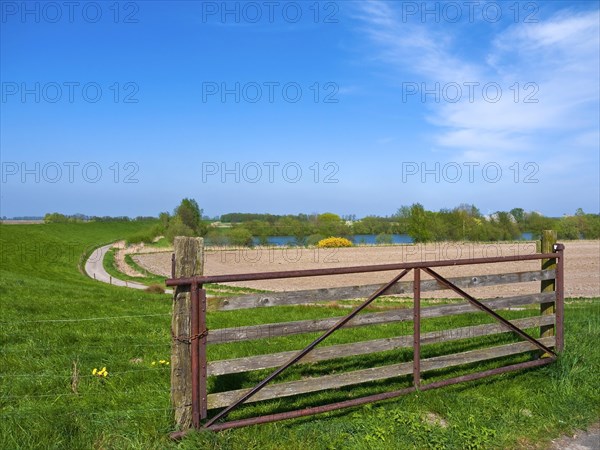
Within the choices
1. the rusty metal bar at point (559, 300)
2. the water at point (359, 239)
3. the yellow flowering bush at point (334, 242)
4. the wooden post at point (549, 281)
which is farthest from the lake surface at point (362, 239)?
the rusty metal bar at point (559, 300)

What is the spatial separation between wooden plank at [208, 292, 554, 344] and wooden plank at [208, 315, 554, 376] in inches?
8.2

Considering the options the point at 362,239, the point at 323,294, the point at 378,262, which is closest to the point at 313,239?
the point at 362,239

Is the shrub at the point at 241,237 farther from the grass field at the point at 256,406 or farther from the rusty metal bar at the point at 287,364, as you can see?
the rusty metal bar at the point at 287,364

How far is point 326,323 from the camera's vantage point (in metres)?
5.21

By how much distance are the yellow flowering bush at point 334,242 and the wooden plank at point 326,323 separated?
58.7 m

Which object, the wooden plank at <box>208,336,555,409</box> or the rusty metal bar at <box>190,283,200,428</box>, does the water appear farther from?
the rusty metal bar at <box>190,283,200,428</box>

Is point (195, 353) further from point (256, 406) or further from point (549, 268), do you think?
point (549, 268)

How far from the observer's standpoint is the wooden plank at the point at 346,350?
4.70 meters

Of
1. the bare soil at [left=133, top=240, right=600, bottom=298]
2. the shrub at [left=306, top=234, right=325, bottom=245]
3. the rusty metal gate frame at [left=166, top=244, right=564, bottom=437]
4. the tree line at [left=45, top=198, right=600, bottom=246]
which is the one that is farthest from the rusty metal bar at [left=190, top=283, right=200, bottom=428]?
the shrub at [left=306, top=234, right=325, bottom=245]

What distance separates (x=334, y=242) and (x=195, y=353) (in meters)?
63.8

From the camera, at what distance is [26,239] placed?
50.2 meters

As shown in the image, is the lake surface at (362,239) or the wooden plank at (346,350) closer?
the wooden plank at (346,350)

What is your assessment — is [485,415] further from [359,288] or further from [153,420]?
[153,420]

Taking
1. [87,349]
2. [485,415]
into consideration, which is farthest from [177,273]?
[87,349]
